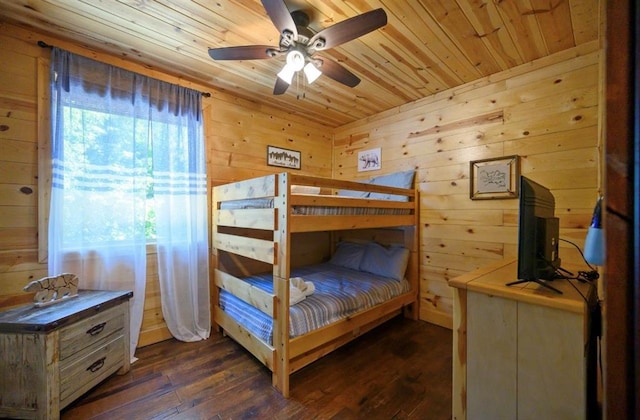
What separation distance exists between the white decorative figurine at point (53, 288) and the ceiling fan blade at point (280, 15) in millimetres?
2011

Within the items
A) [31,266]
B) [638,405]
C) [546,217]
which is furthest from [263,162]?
[638,405]

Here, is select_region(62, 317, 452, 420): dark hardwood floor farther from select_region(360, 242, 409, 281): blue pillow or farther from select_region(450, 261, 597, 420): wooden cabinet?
select_region(360, 242, 409, 281): blue pillow

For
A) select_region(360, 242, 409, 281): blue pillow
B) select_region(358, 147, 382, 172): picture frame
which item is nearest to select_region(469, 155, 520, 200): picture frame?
select_region(360, 242, 409, 281): blue pillow

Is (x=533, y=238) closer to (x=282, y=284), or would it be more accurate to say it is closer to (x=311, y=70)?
(x=282, y=284)

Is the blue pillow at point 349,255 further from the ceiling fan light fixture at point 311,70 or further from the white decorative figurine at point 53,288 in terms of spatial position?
the white decorative figurine at point 53,288

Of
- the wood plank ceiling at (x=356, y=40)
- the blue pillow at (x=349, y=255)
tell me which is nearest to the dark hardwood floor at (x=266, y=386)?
the blue pillow at (x=349, y=255)

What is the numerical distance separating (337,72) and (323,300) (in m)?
1.62

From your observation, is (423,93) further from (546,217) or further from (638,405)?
(638,405)

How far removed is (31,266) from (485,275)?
2800 mm

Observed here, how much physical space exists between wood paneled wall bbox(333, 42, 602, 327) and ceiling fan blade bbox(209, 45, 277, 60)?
5.97 feet

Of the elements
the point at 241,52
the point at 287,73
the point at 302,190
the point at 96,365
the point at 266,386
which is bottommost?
the point at 266,386

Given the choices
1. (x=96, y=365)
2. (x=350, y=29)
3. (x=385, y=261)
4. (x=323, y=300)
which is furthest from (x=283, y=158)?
(x=96, y=365)

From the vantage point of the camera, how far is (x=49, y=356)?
137 cm

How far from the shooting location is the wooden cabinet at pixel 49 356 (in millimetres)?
1363
